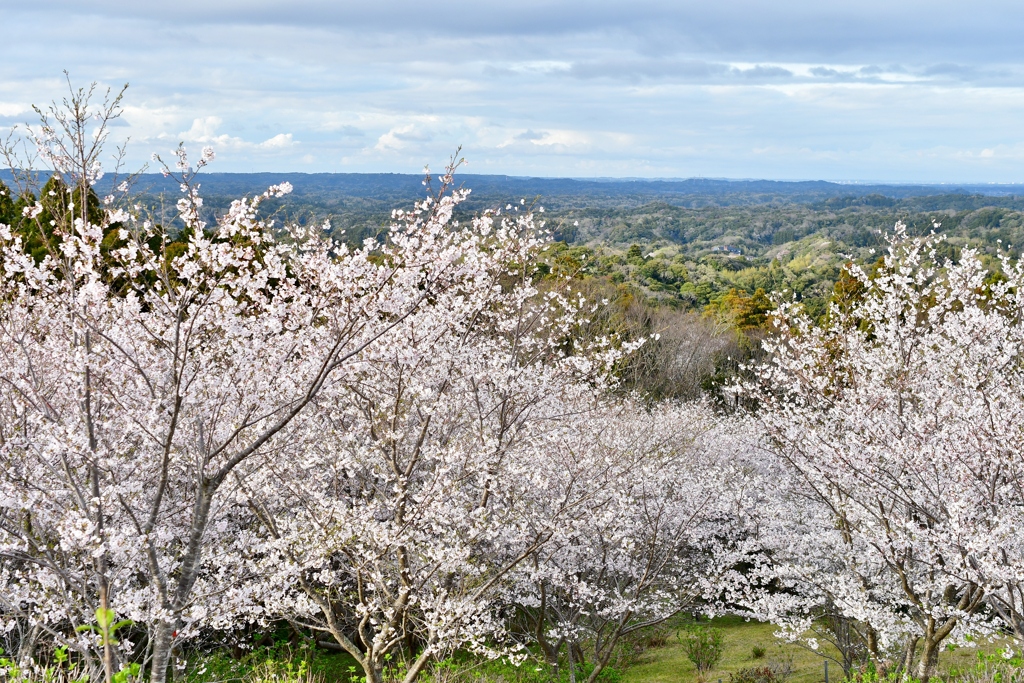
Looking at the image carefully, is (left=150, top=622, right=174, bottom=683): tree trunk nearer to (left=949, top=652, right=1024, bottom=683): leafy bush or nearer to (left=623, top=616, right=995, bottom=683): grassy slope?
(left=949, top=652, right=1024, bottom=683): leafy bush

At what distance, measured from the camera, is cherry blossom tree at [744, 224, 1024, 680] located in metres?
8.80

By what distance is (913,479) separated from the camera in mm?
10492

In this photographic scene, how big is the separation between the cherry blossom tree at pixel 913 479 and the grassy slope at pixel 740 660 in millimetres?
1927

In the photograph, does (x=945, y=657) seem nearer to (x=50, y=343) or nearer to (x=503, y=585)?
(x=503, y=585)

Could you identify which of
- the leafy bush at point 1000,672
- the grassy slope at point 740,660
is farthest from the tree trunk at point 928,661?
the grassy slope at point 740,660

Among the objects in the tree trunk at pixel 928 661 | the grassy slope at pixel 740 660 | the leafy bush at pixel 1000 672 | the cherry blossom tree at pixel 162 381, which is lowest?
the grassy slope at pixel 740 660

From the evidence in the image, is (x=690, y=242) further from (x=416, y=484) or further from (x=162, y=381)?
(x=162, y=381)

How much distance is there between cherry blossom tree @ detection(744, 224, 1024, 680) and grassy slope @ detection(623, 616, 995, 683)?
1.93m

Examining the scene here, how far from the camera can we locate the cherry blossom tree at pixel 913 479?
8805 millimetres

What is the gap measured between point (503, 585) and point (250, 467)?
14.8ft

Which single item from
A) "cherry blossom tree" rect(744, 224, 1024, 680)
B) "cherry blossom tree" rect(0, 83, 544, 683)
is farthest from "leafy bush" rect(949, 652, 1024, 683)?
"cherry blossom tree" rect(0, 83, 544, 683)

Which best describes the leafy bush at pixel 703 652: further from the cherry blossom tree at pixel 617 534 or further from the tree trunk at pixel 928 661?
the tree trunk at pixel 928 661

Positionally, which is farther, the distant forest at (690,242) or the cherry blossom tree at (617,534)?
the distant forest at (690,242)

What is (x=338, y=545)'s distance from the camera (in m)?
7.25
